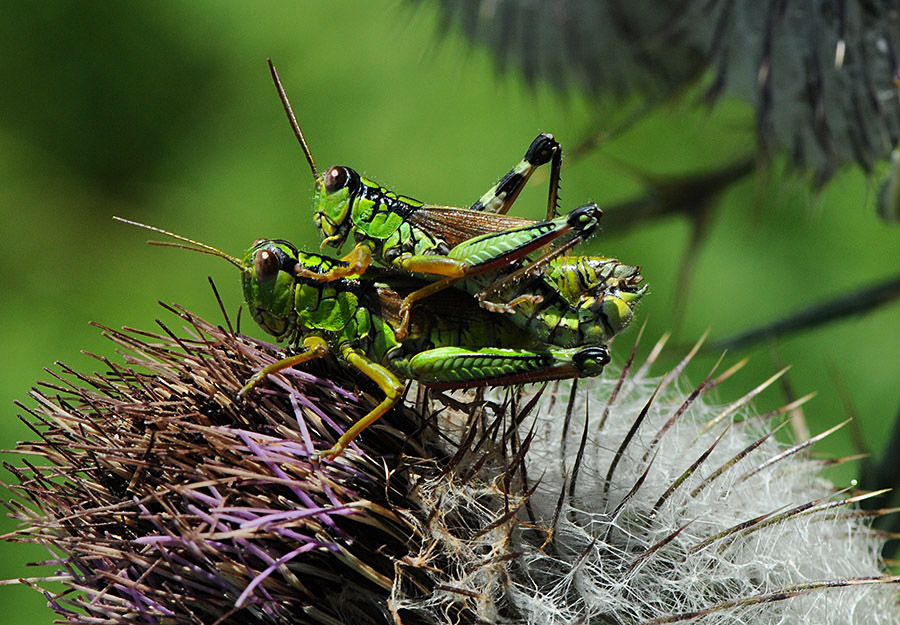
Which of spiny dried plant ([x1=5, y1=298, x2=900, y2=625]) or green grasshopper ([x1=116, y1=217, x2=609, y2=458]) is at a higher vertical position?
green grasshopper ([x1=116, y1=217, x2=609, y2=458])

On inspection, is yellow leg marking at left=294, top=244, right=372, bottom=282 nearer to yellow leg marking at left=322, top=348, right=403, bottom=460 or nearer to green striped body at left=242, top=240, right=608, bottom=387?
green striped body at left=242, top=240, right=608, bottom=387

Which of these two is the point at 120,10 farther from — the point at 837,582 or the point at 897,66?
the point at 837,582


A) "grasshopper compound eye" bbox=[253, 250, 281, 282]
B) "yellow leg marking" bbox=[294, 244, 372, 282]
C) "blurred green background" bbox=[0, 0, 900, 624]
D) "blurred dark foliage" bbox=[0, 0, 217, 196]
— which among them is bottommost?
"yellow leg marking" bbox=[294, 244, 372, 282]

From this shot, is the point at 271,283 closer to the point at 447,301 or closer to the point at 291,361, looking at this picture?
the point at 291,361

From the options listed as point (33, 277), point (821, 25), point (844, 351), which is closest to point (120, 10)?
point (33, 277)

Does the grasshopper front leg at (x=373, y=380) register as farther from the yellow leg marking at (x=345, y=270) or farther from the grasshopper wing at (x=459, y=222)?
the grasshopper wing at (x=459, y=222)

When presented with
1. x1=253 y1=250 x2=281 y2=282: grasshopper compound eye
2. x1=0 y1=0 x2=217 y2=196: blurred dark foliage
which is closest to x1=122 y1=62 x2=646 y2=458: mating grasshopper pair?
x1=253 y1=250 x2=281 y2=282: grasshopper compound eye
